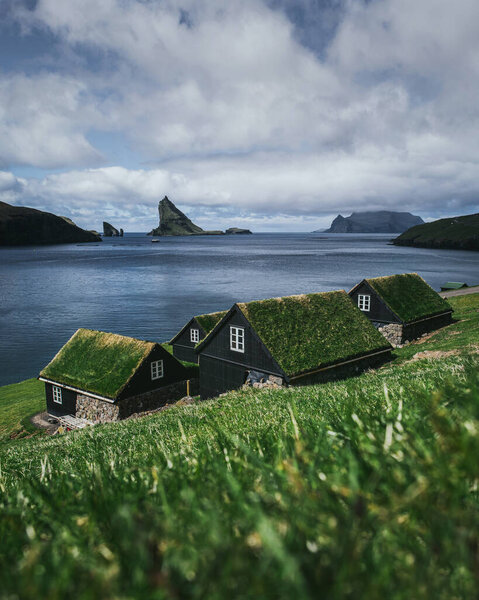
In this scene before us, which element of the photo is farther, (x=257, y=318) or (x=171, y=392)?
(x=171, y=392)

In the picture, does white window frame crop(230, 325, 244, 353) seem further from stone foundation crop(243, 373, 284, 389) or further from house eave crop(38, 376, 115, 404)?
house eave crop(38, 376, 115, 404)

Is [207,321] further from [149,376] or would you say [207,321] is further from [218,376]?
[218,376]

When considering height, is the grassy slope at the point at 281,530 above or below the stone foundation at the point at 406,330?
above

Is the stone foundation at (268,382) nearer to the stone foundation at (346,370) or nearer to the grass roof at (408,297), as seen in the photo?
the stone foundation at (346,370)

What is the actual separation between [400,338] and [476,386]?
133ft

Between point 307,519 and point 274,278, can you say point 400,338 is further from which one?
point 274,278

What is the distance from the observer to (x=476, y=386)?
2803 mm

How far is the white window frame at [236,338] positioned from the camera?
28594 mm

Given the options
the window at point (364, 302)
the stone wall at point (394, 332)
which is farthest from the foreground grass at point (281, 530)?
the window at point (364, 302)

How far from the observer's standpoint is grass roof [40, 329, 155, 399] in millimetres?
32031

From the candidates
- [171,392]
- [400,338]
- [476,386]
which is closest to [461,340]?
[400,338]

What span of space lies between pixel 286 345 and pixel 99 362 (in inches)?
667

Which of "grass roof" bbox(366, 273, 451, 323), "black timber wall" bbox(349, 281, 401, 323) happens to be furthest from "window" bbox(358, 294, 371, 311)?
"grass roof" bbox(366, 273, 451, 323)

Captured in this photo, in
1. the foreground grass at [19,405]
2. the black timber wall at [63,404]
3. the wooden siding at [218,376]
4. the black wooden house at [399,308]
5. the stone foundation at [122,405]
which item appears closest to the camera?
the wooden siding at [218,376]
